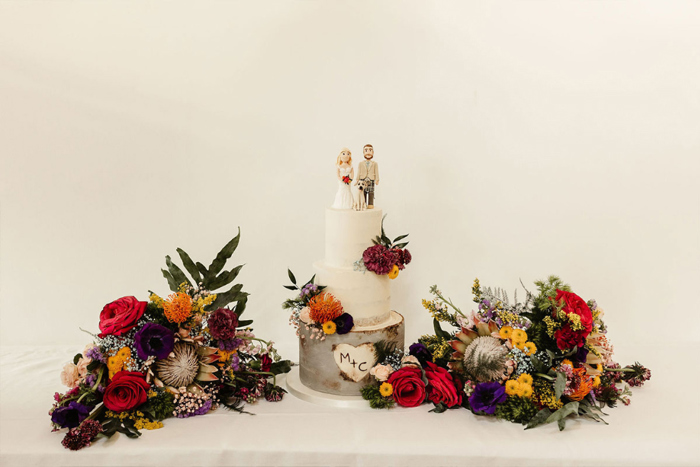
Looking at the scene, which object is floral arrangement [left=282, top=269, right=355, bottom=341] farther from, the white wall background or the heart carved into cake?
the white wall background

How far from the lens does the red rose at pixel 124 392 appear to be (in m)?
2.04

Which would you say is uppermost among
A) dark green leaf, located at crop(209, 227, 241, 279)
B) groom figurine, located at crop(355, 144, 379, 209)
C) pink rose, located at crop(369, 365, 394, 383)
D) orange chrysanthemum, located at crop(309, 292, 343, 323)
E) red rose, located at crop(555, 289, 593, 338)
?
groom figurine, located at crop(355, 144, 379, 209)

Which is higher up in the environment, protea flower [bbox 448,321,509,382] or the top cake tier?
the top cake tier

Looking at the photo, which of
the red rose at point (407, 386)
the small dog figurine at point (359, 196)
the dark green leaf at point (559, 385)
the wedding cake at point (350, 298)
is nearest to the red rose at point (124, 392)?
the wedding cake at point (350, 298)

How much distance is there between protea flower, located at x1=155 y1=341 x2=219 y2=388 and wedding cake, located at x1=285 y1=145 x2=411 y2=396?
1.24ft

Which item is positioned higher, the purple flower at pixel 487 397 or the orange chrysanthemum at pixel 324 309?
Result: the orange chrysanthemum at pixel 324 309

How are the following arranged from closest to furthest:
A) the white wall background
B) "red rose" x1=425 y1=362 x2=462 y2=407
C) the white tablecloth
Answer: the white tablecloth < "red rose" x1=425 y1=362 x2=462 y2=407 < the white wall background

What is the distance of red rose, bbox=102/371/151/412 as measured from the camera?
2.04m

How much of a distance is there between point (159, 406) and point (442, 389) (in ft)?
3.37

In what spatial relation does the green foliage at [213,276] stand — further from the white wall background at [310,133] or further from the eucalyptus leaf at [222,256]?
the white wall background at [310,133]

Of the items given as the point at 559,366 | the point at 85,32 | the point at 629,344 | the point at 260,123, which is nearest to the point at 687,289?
the point at 629,344

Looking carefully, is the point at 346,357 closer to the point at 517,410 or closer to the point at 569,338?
the point at 517,410

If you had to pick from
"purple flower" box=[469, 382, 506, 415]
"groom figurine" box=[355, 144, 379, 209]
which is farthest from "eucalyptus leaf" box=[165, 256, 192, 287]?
"purple flower" box=[469, 382, 506, 415]

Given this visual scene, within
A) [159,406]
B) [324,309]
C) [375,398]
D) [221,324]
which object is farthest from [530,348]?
[159,406]
